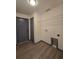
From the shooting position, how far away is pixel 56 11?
3410 mm

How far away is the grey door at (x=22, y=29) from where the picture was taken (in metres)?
4.41

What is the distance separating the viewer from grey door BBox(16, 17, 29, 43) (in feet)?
14.5

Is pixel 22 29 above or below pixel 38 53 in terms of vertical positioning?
above

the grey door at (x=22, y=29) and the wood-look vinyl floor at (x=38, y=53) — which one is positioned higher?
the grey door at (x=22, y=29)

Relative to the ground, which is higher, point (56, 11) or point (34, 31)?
point (56, 11)

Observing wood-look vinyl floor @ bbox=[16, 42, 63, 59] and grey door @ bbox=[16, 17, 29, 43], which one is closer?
wood-look vinyl floor @ bbox=[16, 42, 63, 59]

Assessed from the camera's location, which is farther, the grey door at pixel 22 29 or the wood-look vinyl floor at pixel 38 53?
the grey door at pixel 22 29

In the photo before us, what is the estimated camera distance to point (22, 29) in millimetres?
4781
